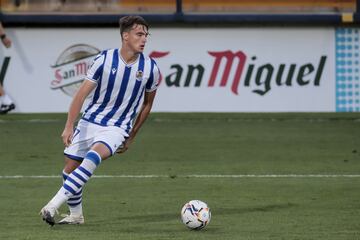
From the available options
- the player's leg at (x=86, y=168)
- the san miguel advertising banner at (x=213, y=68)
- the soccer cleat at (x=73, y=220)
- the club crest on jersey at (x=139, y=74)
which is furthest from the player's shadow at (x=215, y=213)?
the san miguel advertising banner at (x=213, y=68)

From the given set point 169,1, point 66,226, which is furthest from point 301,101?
point 66,226

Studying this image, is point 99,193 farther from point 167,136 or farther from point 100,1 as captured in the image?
point 100,1

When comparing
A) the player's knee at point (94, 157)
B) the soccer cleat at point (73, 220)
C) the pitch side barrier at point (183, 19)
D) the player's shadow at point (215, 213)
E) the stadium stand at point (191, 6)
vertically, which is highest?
the player's knee at point (94, 157)

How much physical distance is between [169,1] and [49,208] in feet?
40.8

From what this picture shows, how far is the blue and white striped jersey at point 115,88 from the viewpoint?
30.3ft

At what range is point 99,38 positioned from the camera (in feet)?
65.3

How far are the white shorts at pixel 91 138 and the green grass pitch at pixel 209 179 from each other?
2.01ft

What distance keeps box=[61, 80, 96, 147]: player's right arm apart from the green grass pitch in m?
0.75

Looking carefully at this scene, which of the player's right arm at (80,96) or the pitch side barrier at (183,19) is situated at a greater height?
the player's right arm at (80,96)

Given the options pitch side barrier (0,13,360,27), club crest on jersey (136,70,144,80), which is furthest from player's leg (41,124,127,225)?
pitch side barrier (0,13,360,27)

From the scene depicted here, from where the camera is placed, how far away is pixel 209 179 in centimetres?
1252

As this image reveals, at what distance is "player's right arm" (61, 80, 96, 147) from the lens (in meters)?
8.95

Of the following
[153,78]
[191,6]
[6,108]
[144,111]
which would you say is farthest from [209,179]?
[191,6]

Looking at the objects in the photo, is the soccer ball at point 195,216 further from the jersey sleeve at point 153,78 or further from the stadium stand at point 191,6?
the stadium stand at point 191,6
